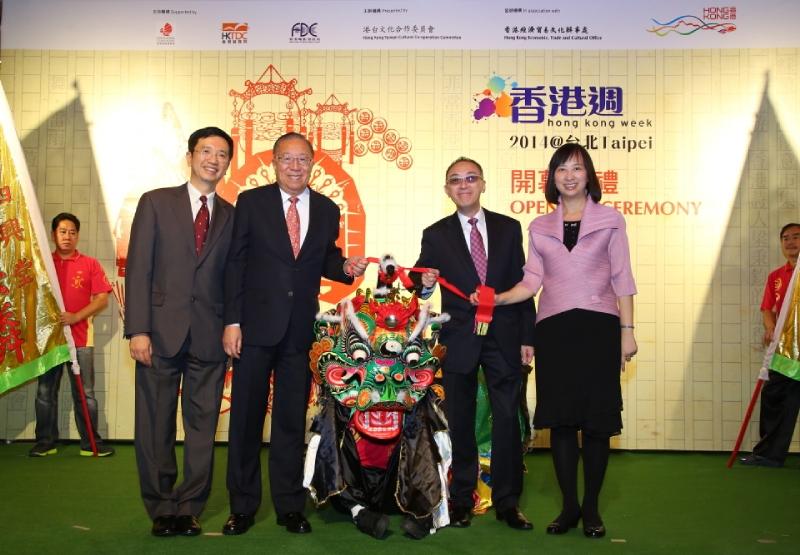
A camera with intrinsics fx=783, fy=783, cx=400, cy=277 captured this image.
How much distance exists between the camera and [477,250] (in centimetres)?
359

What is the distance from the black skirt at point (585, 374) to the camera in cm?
321

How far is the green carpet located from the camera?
10.2 feet

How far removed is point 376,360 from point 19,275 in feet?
7.78

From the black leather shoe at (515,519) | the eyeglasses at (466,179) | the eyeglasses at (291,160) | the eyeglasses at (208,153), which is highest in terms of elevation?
the eyeglasses at (208,153)

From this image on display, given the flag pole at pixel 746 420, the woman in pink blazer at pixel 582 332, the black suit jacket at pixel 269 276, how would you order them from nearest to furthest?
the woman in pink blazer at pixel 582 332, the black suit jacket at pixel 269 276, the flag pole at pixel 746 420

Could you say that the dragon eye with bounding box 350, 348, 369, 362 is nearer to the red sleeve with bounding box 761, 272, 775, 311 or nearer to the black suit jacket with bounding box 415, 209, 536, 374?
the black suit jacket with bounding box 415, 209, 536, 374

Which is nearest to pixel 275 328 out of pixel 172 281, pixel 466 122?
pixel 172 281

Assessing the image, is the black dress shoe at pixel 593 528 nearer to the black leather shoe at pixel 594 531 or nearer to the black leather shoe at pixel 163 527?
the black leather shoe at pixel 594 531

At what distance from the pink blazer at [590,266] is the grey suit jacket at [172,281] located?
1.41m

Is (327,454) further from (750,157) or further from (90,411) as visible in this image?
(750,157)

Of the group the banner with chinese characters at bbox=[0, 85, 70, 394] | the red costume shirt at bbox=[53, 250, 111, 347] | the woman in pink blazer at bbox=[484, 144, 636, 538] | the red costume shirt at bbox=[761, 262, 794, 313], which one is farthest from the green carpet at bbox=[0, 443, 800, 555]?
the red costume shirt at bbox=[761, 262, 794, 313]

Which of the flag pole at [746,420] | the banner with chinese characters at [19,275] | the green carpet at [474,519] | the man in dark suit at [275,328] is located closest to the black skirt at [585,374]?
the green carpet at [474,519]

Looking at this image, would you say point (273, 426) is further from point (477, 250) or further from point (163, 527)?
point (477, 250)

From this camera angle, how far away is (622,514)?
12.2ft
